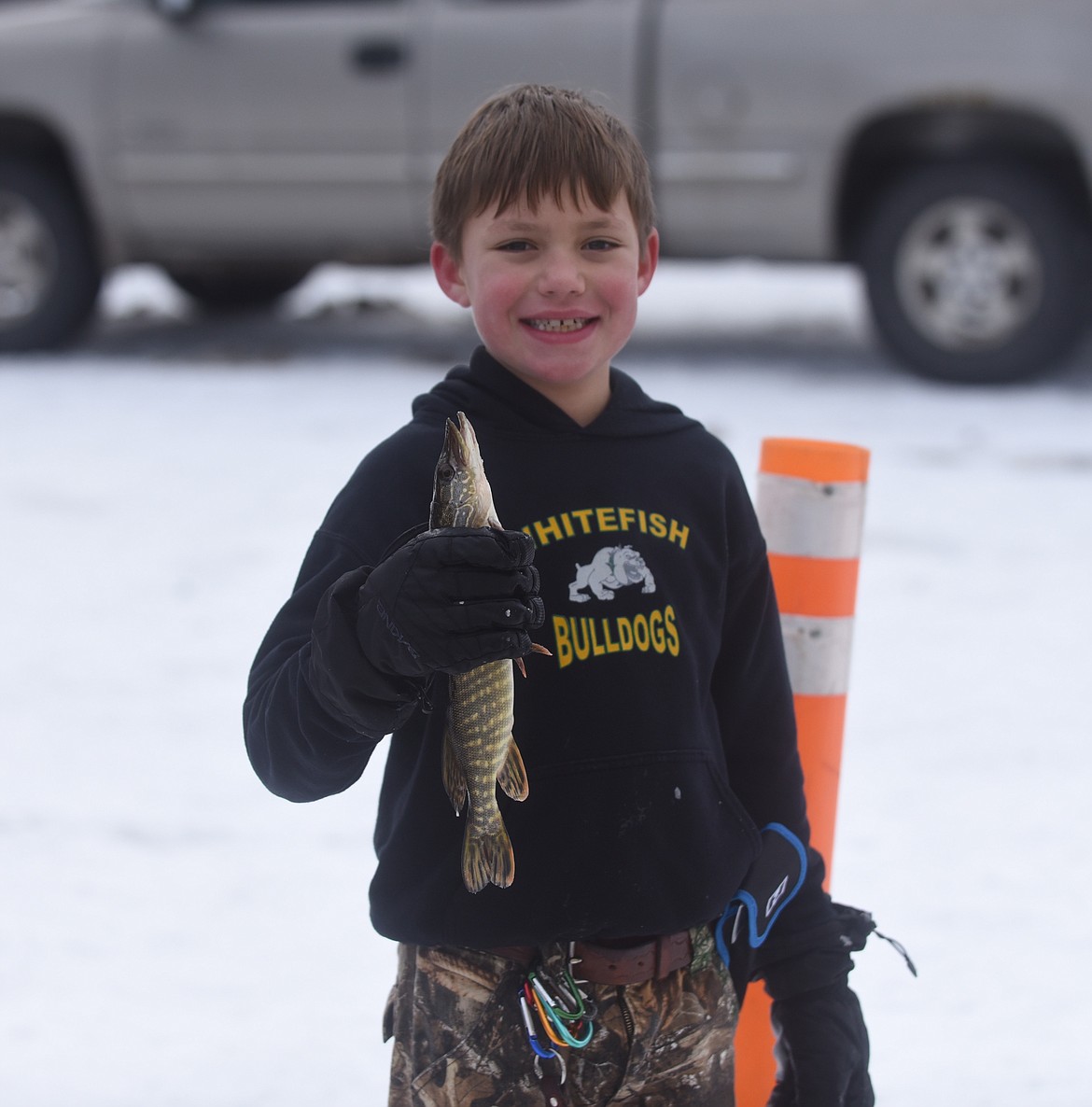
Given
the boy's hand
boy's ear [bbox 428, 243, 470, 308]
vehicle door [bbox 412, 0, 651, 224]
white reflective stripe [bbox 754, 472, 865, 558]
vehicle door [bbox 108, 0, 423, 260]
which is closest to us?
the boy's hand

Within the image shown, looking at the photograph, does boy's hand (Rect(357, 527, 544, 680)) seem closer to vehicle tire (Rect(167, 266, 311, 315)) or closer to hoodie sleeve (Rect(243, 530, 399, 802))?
hoodie sleeve (Rect(243, 530, 399, 802))

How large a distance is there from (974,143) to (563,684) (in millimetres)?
5241

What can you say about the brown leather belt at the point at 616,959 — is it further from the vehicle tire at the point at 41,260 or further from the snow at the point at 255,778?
the vehicle tire at the point at 41,260

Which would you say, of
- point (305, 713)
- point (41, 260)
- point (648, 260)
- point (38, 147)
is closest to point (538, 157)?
point (648, 260)

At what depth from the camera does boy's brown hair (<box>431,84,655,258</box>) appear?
1.61 meters

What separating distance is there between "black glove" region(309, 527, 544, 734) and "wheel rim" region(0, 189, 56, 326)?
6266 mm

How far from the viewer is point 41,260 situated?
714 centimetres

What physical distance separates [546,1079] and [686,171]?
5300 mm

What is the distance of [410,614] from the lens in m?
1.37

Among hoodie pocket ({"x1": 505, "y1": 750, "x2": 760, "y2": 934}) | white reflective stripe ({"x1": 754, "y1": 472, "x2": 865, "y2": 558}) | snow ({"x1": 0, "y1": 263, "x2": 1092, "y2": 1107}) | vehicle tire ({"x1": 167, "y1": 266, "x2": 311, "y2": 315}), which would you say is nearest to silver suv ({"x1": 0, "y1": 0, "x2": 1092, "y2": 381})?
snow ({"x1": 0, "y1": 263, "x2": 1092, "y2": 1107})

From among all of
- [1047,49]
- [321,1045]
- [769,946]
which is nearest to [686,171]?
[1047,49]

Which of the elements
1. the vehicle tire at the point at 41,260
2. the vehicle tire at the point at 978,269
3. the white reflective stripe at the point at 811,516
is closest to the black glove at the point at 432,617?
the white reflective stripe at the point at 811,516

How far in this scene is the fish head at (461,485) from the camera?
1.37m

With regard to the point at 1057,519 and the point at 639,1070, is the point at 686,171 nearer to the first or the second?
the point at 1057,519
